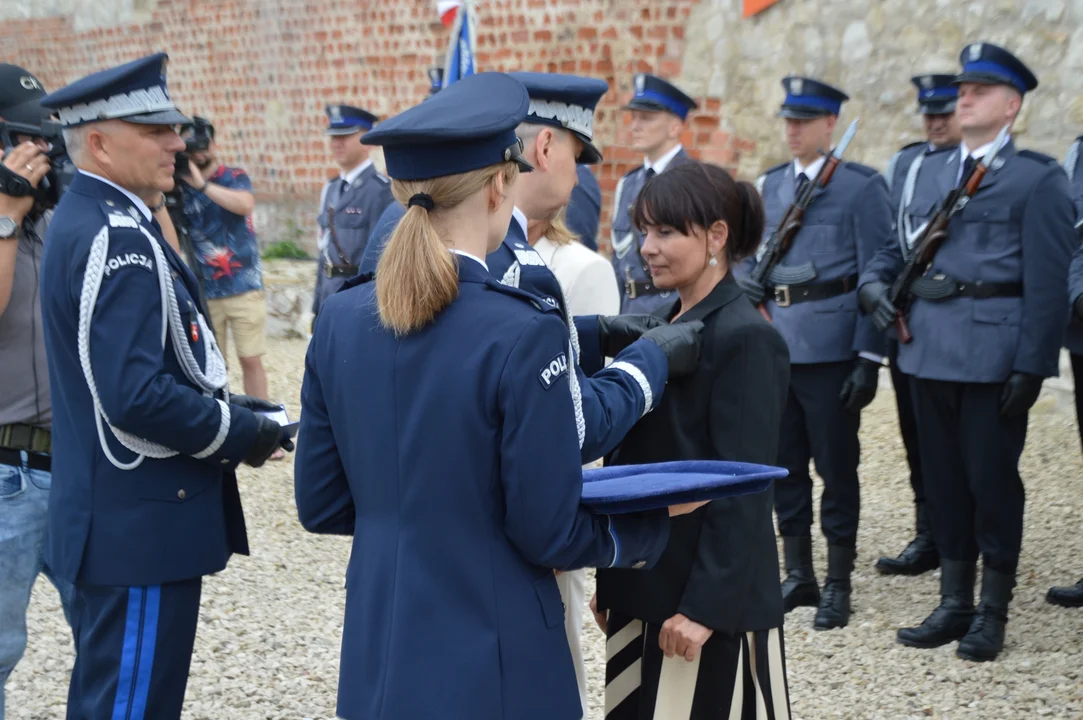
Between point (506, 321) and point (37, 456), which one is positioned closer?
point (506, 321)

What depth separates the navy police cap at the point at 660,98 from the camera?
637cm

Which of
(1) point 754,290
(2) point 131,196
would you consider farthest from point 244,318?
(2) point 131,196

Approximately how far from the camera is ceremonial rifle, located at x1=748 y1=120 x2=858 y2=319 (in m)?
5.05

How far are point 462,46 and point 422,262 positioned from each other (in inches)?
131

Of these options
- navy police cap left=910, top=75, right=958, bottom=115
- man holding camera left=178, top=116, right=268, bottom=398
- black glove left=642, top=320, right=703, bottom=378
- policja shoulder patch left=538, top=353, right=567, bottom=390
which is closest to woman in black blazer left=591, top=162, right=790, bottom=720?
black glove left=642, top=320, right=703, bottom=378

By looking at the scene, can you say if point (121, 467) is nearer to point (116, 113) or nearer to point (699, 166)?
point (116, 113)

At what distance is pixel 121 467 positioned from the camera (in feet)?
9.09

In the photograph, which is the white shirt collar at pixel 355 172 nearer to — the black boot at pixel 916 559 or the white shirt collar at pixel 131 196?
the black boot at pixel 916 559

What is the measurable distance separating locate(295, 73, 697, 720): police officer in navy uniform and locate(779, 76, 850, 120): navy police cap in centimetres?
353

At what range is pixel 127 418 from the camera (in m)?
2.68

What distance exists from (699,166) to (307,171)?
1100 centimetres

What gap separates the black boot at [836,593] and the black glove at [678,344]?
2588 millimetres

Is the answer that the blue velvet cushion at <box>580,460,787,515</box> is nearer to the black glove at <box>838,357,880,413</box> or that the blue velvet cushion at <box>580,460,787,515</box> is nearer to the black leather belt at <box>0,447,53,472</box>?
the black leather belt at <box>0,447,53,472</box>

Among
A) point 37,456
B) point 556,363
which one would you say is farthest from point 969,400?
point 37,456
